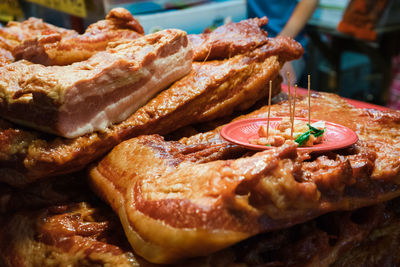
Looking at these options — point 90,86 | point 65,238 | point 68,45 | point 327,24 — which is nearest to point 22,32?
point 68,45

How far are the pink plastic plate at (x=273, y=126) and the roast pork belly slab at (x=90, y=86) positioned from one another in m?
0.52

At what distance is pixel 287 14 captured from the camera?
209 inches

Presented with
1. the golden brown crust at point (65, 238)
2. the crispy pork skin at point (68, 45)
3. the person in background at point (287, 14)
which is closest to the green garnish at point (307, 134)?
the golden brown crust at point (65, 238)

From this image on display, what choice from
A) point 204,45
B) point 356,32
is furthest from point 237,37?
point 356,32

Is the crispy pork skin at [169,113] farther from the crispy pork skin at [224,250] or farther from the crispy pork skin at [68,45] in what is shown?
the crispy pork skin at [68,45]

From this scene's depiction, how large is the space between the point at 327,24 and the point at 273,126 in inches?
213

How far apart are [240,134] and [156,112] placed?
0.49 metres

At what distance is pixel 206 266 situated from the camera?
149cm

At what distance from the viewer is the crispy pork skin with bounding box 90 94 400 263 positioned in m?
1.32

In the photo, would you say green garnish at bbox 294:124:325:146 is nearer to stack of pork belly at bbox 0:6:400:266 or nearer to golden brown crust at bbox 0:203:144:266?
stack of pork belly at bbox 0:6:400:266

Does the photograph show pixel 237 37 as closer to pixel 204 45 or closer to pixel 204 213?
pixel 204 45

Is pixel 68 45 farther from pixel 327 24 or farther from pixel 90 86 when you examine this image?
pixel 327 24

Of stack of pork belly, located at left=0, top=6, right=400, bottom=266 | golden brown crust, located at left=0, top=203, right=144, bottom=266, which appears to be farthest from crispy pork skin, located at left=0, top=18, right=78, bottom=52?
golden brown crust, located at left=0, top=203, right=144, bottom=266

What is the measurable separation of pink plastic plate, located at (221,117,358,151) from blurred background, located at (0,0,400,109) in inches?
71.7
